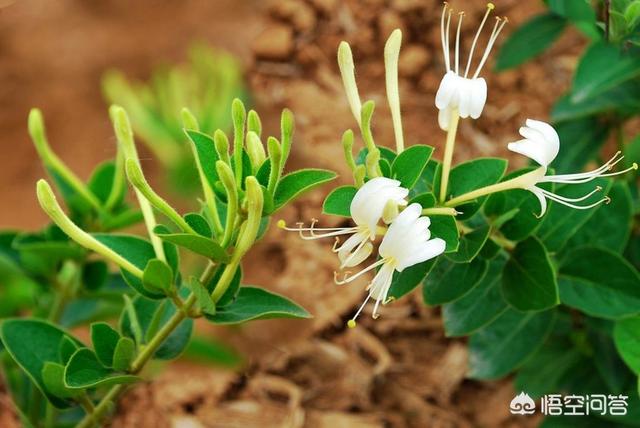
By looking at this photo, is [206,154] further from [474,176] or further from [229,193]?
[474,176]

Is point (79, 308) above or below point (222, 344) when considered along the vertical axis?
above

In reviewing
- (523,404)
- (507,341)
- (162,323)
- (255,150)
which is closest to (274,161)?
(255,150)

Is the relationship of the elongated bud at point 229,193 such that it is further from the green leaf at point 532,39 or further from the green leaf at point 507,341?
the green leaf at point 532,39

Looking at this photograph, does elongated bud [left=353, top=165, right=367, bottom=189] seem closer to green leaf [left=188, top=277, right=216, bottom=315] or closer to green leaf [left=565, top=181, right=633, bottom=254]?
green leaf [left=188, top=277, right=216, bottom=315]

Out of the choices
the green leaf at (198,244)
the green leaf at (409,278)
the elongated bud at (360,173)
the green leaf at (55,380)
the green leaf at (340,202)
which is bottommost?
the green leaf at (55,380)


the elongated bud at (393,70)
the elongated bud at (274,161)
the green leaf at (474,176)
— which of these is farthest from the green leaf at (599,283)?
the elongated bud at (274,161)

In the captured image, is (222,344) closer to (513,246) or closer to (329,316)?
(329,316)

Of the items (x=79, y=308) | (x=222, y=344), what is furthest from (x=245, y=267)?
(x=79, y=308)

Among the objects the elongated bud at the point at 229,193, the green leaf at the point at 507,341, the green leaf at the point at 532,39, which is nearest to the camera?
the elongated bud at the point at 229,193
